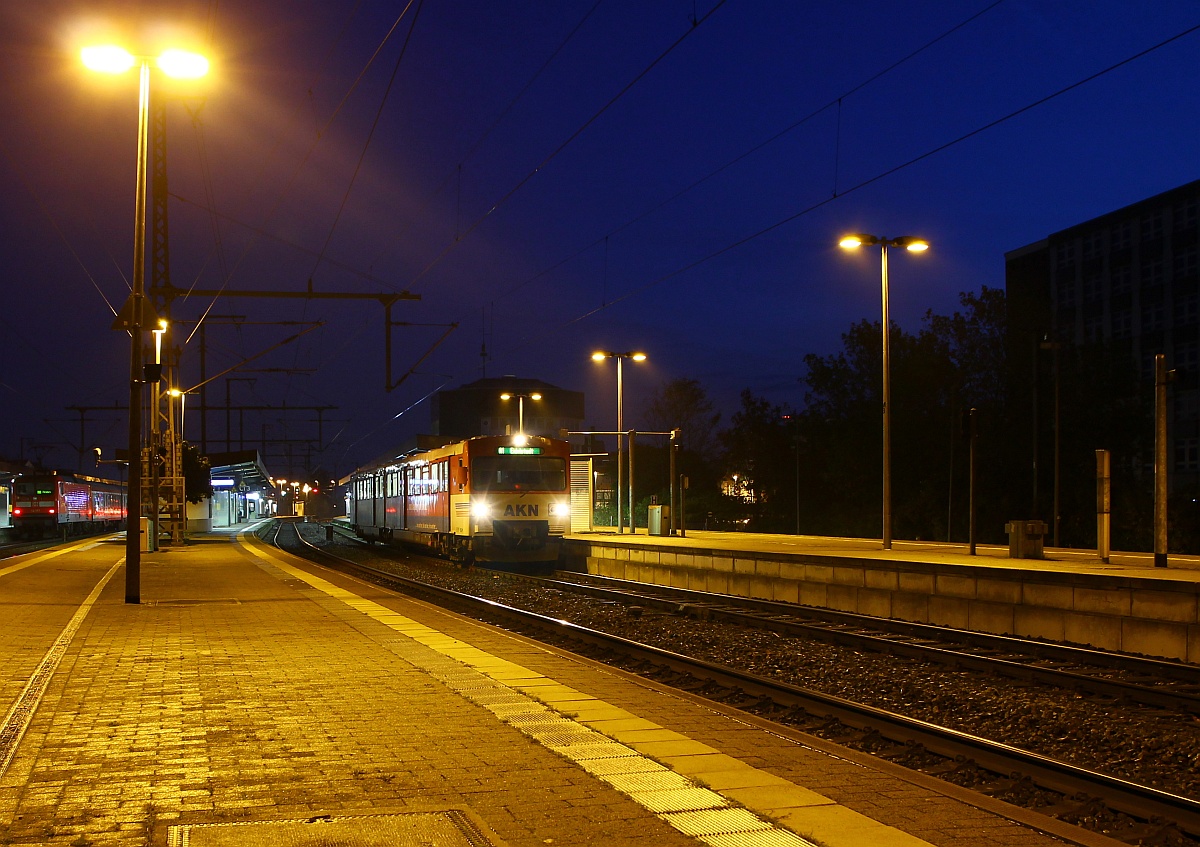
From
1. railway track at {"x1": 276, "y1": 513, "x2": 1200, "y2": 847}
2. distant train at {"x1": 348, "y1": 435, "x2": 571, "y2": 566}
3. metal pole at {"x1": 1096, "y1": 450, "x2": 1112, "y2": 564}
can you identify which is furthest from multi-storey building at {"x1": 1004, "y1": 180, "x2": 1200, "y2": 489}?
railway track at {"x1": 276, "y1": 513, "x2": 1200, "y2": 847}

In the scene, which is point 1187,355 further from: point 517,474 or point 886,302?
point 517,474

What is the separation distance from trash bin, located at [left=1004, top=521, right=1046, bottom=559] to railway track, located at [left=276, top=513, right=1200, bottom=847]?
10865mm

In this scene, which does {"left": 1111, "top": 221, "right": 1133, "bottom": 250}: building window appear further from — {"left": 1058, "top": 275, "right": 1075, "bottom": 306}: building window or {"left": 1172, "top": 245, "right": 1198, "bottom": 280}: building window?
{"left": 1058, "top": 275, "right": 1075, "bottom": 306}: building window

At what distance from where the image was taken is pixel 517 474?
27.3 metres

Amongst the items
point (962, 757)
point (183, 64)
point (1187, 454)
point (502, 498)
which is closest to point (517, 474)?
point (502, 498)

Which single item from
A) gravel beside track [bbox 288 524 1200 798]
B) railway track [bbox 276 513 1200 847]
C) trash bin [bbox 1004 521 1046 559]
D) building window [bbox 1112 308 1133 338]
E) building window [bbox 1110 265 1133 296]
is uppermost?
building window [bbox 1110 265 1133 296]

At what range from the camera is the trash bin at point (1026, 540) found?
Answer: 67.5 ft

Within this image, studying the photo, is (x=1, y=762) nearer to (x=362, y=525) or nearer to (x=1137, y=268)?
(x=362, y=525)

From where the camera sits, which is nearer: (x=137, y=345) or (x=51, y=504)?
(x=137, y=345)

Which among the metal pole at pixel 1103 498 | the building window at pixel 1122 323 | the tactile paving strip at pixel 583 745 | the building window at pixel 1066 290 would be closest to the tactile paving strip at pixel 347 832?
the tactile paving strip at pixel 583 745

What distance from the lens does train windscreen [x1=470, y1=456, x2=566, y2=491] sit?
27.0 metres

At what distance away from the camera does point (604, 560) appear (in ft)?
91.6

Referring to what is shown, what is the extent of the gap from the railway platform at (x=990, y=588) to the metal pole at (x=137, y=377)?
10.6 m

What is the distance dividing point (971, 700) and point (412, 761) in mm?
5382
